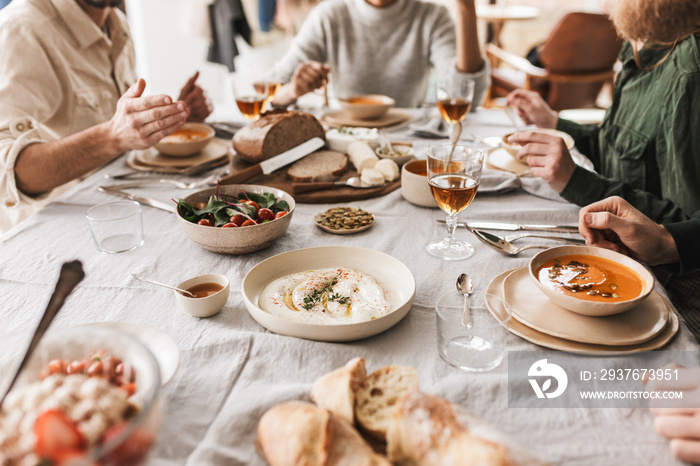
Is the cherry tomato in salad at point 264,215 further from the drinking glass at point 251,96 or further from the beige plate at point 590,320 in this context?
the drinking glass at point 251,96

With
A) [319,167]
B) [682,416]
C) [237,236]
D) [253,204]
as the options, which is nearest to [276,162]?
[319,167]

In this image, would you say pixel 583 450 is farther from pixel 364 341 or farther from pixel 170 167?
pixel 170 167

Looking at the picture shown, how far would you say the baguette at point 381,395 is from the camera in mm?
688

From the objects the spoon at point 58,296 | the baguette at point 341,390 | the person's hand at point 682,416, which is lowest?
the person's hand at point 682,416

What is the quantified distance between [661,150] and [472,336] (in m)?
1.09

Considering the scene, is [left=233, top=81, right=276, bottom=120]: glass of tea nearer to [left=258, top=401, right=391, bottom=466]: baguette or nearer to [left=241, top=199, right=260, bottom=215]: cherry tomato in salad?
[left=241, top=199, right=260, bottom=215]: cherry tomato in salad

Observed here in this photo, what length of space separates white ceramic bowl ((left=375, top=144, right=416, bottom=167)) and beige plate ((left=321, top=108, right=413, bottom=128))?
0.35 meters

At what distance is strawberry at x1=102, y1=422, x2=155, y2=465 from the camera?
0.48 meters

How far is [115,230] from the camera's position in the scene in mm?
1271

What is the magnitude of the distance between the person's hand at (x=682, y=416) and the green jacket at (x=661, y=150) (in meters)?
0.53

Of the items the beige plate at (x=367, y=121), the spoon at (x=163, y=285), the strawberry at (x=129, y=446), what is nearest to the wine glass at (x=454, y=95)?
the beige plate at (x=367, y=121)

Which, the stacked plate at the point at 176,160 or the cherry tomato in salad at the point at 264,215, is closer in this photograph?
the cherry tomato in salad at the point at 264,215

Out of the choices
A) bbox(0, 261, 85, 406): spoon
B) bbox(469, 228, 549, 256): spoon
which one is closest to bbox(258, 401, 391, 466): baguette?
bbox(0, 261, 85, 406): spoon

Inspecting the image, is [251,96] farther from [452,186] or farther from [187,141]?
[452,186]
